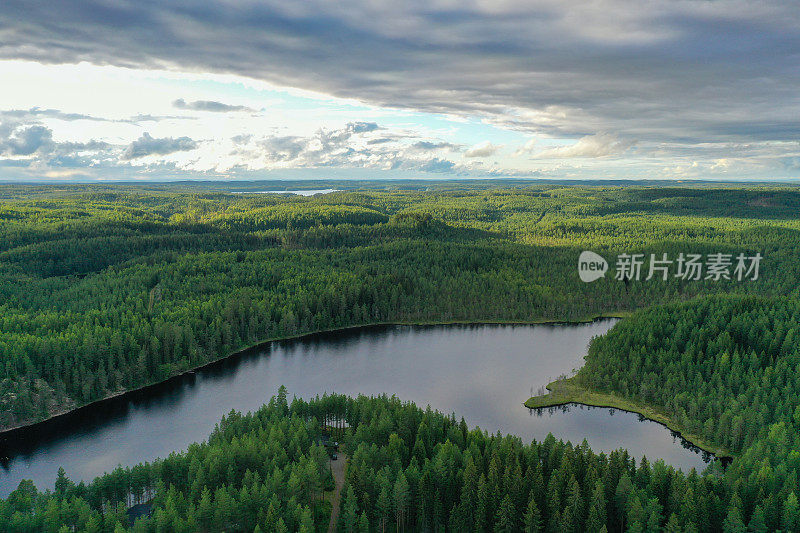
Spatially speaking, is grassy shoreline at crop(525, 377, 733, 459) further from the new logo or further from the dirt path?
the new logo

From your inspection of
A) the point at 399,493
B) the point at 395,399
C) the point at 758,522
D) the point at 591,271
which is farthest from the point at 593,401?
the point at 591,271

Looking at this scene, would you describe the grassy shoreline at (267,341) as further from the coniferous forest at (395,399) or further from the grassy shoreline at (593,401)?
the grassy shoreline at (593,401)

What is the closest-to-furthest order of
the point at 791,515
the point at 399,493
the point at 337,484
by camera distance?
1. the point at 791,515
2. the point at 399,493
3. the point at 337,484

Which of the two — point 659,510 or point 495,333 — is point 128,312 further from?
point 659,510

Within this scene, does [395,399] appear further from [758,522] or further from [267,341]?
[267,341]

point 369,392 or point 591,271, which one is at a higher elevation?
point 591,271

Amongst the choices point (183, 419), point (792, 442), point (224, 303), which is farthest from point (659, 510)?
point (224, 303)
